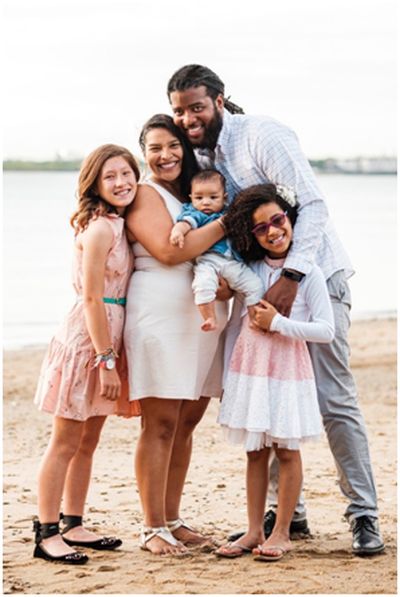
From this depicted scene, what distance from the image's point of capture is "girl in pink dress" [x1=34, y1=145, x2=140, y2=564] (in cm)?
495

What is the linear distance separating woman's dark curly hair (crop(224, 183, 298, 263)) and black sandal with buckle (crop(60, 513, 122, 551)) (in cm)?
145

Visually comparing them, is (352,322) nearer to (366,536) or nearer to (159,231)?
(366,536)

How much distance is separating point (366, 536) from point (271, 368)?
94cm

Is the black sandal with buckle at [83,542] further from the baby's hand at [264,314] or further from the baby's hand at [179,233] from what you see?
the baby's hand at [179,233]

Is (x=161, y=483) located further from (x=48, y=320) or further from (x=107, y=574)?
(x=48, y=320)

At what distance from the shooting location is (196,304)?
494 centimetres

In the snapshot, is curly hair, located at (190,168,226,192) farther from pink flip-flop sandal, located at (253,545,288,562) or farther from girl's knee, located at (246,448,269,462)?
pink flip-flop sandal, located at (253,545,288,562)

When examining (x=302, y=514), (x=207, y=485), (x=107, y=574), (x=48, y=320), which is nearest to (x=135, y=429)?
(x=207, y=485)

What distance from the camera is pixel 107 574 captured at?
16.0ft

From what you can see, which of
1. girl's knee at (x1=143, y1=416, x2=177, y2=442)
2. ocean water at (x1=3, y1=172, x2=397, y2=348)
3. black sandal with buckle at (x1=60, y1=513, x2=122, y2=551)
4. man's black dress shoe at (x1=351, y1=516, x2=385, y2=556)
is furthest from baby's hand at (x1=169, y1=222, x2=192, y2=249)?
ocean water at (x1=3, y1=172, x2=397, y2=348)

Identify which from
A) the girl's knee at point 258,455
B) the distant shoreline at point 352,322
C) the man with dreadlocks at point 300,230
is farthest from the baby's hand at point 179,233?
the distant shoreline at point 352,322

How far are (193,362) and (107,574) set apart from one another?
0.96 meters

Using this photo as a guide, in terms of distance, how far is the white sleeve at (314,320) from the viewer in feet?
16.0

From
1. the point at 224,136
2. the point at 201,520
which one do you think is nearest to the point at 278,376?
the point at 224,136
